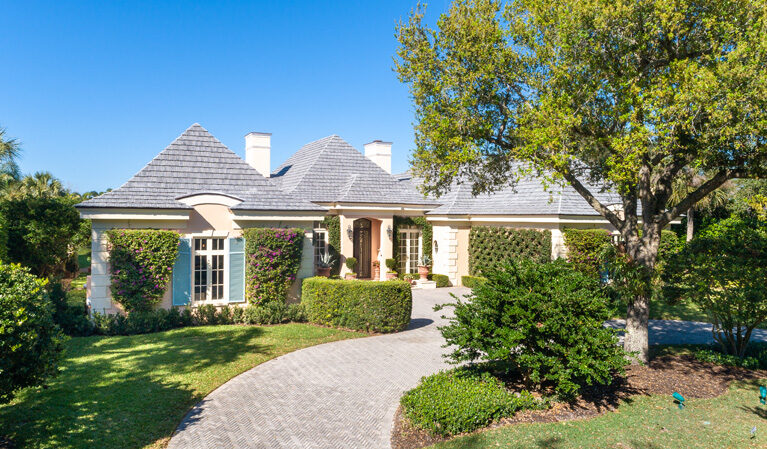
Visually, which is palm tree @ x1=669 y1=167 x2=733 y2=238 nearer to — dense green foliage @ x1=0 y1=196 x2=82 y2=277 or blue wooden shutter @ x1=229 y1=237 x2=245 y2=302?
blue wooden shutter @ x1=229 y1=237 x2=245 y2=302

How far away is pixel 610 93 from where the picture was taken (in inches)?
395

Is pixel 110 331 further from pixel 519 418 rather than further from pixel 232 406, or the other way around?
pixel 519 418

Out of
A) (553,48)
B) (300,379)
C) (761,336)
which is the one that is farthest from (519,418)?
(761,336)

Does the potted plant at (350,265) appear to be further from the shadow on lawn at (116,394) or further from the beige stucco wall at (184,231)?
the shadow on lawn at (116,394)

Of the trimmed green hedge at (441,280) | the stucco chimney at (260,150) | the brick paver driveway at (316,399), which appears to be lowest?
the brick paver driveway at (316,399)

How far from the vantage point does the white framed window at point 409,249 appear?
77.9 ft

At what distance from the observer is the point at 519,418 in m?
7.78

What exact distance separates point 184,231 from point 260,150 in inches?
396

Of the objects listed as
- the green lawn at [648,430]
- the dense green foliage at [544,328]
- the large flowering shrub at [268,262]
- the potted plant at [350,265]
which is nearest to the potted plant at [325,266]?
the potted plant at [350,265]

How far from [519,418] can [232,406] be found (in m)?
4.82

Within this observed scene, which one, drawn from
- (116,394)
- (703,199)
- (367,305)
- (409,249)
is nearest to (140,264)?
(116,394)

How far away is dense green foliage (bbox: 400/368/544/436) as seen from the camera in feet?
24.2

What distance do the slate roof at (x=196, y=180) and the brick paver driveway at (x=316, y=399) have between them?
5774 millimetres

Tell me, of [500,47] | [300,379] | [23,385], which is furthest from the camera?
[500,47]
